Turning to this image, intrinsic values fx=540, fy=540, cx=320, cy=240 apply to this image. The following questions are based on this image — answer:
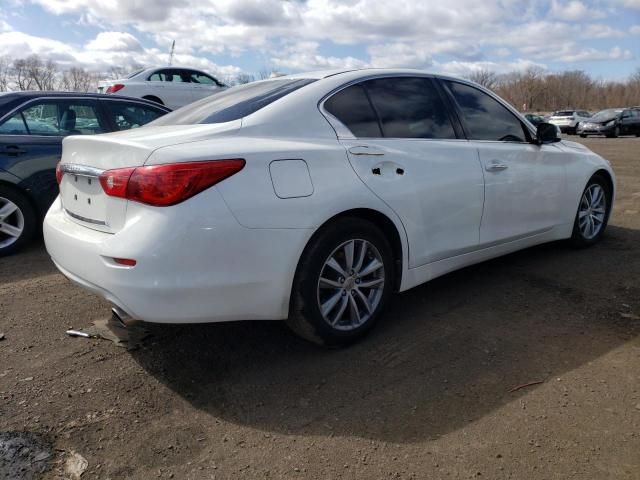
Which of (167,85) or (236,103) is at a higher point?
(167,85)

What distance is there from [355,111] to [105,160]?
1482mm

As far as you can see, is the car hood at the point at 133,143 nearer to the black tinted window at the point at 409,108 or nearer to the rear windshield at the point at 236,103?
the rear windshield at the point at 236,103

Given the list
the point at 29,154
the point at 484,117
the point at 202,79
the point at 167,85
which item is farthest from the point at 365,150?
the point at 202,79

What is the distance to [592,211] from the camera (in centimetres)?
522

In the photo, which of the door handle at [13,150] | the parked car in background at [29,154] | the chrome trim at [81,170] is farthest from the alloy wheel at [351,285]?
the door handle at [13,150]

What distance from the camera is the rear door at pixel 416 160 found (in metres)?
3.24

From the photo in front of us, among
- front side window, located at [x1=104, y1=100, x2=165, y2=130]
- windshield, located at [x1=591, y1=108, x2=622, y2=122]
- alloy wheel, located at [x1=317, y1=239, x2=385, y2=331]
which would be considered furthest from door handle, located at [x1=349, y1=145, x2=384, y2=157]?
windshield, located at [x1=591, y1=108, x2=622, y2=122]

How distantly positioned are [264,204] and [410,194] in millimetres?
1069

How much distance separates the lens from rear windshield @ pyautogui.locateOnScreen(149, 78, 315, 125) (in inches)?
125

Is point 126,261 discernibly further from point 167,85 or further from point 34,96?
point 167,85

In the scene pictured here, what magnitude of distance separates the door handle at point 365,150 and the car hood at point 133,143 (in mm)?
668

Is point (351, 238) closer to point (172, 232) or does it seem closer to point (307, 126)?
point (307, 126)

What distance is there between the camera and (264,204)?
2674mm

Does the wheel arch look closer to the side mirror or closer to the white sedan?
the white sedan
